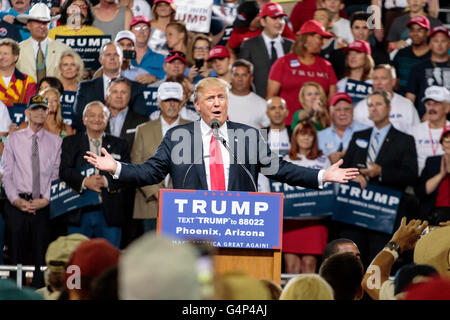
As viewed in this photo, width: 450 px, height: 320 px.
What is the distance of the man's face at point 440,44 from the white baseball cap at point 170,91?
3.13 meters

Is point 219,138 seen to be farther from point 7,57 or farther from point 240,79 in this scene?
point 7,57

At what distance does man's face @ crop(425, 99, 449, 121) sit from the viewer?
31.0 feet

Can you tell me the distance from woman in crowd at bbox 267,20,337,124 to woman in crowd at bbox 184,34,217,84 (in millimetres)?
717

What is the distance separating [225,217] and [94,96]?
4.53 metres

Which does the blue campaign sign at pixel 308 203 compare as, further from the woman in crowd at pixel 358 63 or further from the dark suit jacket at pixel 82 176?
the woman in crowd at pixel 358 63

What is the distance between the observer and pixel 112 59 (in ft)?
31.0

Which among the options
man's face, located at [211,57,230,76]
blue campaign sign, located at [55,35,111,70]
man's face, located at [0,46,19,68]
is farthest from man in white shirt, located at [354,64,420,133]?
man's face, located at [0,46,19,68]

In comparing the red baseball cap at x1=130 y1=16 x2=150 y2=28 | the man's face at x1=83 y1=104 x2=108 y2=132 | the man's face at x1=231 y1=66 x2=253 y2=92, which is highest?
the red baseball cap at x1=130 y1=16 x2=150 y2=28

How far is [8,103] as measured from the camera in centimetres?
937

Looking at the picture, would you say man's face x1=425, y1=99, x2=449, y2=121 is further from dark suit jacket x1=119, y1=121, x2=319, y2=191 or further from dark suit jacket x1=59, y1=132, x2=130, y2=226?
dark suit jacket x1=119, y1=121, x2=319, y2=191

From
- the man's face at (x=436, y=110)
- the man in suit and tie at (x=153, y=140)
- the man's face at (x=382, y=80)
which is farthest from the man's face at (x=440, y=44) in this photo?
the man in suit and tie at (x=153, y=140)

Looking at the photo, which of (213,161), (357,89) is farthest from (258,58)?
(213,161)

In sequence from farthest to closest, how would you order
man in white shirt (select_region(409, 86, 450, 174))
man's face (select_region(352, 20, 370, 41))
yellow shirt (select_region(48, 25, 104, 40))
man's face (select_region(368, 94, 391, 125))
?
man's face (select_region(352, 20, 370, 41)), yellow shirt (select_region(48, 25, 104, 40)), man in white shirt (select_region(409, 86, 450, 174)), man's face (select_region(368, 94, 391, 125))

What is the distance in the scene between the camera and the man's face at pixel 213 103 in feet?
18.4
